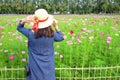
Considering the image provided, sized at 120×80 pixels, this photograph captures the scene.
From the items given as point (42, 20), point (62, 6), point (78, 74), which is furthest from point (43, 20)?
point (62, 6)

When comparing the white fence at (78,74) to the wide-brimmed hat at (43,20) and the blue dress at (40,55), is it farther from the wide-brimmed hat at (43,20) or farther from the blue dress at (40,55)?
the wide-brimmed hat at (43,20)

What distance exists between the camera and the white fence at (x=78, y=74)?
13.3ft

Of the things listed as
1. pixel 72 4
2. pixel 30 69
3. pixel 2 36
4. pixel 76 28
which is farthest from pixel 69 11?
pixel 30 69

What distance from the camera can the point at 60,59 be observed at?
433 centimetres

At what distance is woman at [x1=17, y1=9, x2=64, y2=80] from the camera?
318cm

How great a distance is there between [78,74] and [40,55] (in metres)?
0.98

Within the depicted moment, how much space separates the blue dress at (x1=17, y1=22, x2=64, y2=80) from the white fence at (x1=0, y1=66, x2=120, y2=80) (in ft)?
2.28

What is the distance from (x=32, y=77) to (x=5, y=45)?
1.35m

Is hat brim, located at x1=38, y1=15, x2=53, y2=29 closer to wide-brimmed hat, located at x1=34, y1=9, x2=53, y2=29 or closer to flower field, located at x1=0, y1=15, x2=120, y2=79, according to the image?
wide-brimmed hat, located at x1=34, y1=9, x2=53, y2=29

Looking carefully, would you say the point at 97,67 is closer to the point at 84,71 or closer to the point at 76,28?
the point at 84,71

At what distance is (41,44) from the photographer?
326 centimetres

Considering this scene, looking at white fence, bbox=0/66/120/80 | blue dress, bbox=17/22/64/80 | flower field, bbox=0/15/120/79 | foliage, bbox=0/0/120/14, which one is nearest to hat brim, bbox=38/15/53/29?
blue dress, bbox=17/22/64/80

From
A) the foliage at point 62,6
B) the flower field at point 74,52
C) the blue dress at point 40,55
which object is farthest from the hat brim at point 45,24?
the foliage at point 62,6

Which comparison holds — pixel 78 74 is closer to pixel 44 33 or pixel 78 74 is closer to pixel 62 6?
pixel 44 33
